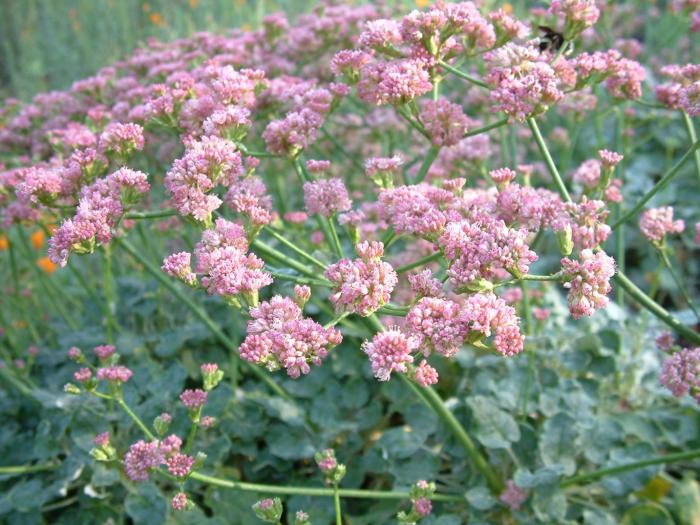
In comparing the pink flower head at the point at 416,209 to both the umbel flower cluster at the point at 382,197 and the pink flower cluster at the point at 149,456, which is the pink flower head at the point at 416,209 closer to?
the umbel flower cluster at the point at 382,197

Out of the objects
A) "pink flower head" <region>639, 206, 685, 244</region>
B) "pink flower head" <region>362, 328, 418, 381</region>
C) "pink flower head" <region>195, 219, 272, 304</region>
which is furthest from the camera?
"pink flower head" <region>639, 206, 685, 244</region>

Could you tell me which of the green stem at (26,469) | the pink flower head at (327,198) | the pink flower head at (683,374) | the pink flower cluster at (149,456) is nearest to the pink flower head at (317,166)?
the pink flower head at (327,198)

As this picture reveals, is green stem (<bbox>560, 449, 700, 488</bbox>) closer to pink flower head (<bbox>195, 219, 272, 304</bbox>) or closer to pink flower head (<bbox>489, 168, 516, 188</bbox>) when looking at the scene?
pink flower head (<bbox>489, 168, 516, 188</bbox>)

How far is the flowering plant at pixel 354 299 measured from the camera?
1.78 meters

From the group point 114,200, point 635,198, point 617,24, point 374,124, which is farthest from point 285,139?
point 617,24

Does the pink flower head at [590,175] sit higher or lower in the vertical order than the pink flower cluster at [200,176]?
lower

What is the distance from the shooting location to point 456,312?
65.8 inches

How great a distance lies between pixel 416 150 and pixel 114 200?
1.98 m

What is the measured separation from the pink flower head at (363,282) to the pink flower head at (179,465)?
2.03 feet

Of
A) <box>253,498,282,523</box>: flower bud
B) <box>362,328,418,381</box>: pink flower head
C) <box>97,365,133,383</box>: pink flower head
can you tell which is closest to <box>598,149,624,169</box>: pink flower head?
<box>362,328,418,381</box>: pink flower head

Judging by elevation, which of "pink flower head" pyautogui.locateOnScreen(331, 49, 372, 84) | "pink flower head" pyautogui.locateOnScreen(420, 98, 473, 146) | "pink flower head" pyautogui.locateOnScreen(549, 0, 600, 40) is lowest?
"pink flower head" pyautogui.locateOnScreen(420, 98, 473, 146)

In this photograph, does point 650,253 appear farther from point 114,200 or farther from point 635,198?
point 114,200

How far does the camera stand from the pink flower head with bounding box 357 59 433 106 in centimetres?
203

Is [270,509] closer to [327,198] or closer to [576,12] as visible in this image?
[327,198]
